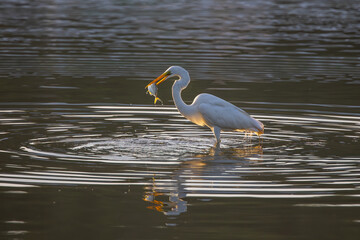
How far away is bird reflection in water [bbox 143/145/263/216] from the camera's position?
412 inches

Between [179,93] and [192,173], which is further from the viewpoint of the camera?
[179,93]

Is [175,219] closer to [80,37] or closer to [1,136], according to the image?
[1,136]

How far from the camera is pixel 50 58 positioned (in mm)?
26656

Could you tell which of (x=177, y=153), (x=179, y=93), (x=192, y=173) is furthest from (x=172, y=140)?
(x=192, y=173)

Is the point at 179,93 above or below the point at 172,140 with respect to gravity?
above

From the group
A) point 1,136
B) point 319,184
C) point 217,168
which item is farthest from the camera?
point 1,136

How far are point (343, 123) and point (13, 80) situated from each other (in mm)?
9636

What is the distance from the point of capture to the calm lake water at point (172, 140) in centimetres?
988

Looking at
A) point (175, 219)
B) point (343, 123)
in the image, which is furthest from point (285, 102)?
point (175, 219)

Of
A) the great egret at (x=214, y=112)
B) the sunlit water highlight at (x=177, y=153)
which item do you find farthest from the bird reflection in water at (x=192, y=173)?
the great egret at (x=214, y=112)

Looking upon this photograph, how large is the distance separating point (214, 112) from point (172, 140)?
3.06 ft

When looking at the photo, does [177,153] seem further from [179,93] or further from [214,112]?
[179,93]

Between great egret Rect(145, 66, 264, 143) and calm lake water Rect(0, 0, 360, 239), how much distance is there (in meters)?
0.42

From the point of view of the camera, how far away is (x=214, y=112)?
47.3ft
